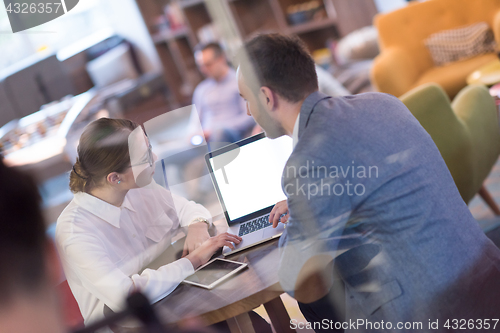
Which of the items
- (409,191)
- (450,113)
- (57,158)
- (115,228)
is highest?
(57,158)

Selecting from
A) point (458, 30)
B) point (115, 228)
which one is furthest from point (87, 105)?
point (458, 30)

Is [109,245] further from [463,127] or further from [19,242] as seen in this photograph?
[463,127]

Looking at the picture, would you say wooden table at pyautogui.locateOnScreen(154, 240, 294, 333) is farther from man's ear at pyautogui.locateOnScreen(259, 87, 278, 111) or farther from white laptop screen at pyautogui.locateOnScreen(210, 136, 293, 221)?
man's ear at pyautogui.locateOnScreen(259, 87, 278, 111)

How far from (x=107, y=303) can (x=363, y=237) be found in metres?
0.43

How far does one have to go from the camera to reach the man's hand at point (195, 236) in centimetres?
76

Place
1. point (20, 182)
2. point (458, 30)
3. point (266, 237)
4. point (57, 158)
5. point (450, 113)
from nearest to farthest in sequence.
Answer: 1. point (20, 182)
2. point (57, 158)
3. point (266, 237)
4. point (450, 113)
5. point (458, 30)

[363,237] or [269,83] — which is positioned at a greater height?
[269,83]

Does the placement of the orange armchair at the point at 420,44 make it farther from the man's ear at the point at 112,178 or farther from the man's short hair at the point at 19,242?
the man's short hair at the point at 19,242

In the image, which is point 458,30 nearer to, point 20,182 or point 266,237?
point 266,237

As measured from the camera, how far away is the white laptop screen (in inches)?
31.9

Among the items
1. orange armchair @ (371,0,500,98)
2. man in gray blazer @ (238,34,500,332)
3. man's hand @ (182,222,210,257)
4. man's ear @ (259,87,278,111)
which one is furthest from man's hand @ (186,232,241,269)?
orange armchair @ (371,0,500,98)

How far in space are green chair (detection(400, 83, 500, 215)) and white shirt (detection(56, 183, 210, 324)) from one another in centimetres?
91

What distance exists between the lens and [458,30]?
7.56 feet

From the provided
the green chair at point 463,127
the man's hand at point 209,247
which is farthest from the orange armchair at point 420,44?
the man's hand at point 209,247
